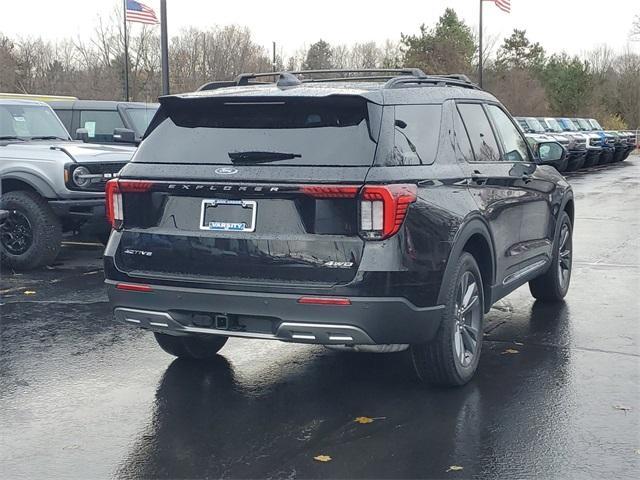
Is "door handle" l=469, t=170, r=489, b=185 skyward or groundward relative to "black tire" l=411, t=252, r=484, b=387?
skyward

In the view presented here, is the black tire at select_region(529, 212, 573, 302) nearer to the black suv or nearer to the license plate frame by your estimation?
the black suv

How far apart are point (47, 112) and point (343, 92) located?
7681 millimetres

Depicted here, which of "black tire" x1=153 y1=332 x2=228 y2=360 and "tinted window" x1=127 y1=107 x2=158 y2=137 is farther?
"tinted window" x1=127 y1=107 x2=158 y2=137

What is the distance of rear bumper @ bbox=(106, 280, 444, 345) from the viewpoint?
4602 mm

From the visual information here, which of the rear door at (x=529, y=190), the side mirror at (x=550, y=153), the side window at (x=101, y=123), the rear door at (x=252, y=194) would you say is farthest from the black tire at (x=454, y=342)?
the side window at (x=101, y=123)

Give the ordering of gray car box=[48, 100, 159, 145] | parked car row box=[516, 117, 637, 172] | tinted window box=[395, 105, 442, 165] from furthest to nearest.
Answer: parked car row box=[516, 117, 637, 172]
gray car box=[48, 100, 159, 145]
tinted window box=[395, 105, 442, 165]

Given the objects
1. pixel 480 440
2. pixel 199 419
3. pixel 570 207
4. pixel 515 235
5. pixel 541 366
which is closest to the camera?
pixel 480 440

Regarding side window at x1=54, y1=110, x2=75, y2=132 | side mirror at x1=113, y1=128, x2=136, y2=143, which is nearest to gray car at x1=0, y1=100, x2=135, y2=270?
side mirror at x1=113, y1=128, x2=136, y2=143

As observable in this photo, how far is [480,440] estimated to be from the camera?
4.55 m

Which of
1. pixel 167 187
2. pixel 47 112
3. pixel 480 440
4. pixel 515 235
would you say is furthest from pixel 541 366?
pixel 47 112

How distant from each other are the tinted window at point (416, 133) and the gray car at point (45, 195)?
528cm

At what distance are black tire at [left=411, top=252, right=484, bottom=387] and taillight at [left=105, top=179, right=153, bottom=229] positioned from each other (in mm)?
1787

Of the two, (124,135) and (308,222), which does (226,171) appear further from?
(124,135)

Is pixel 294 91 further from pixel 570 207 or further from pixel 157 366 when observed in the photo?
pixel 570 207
